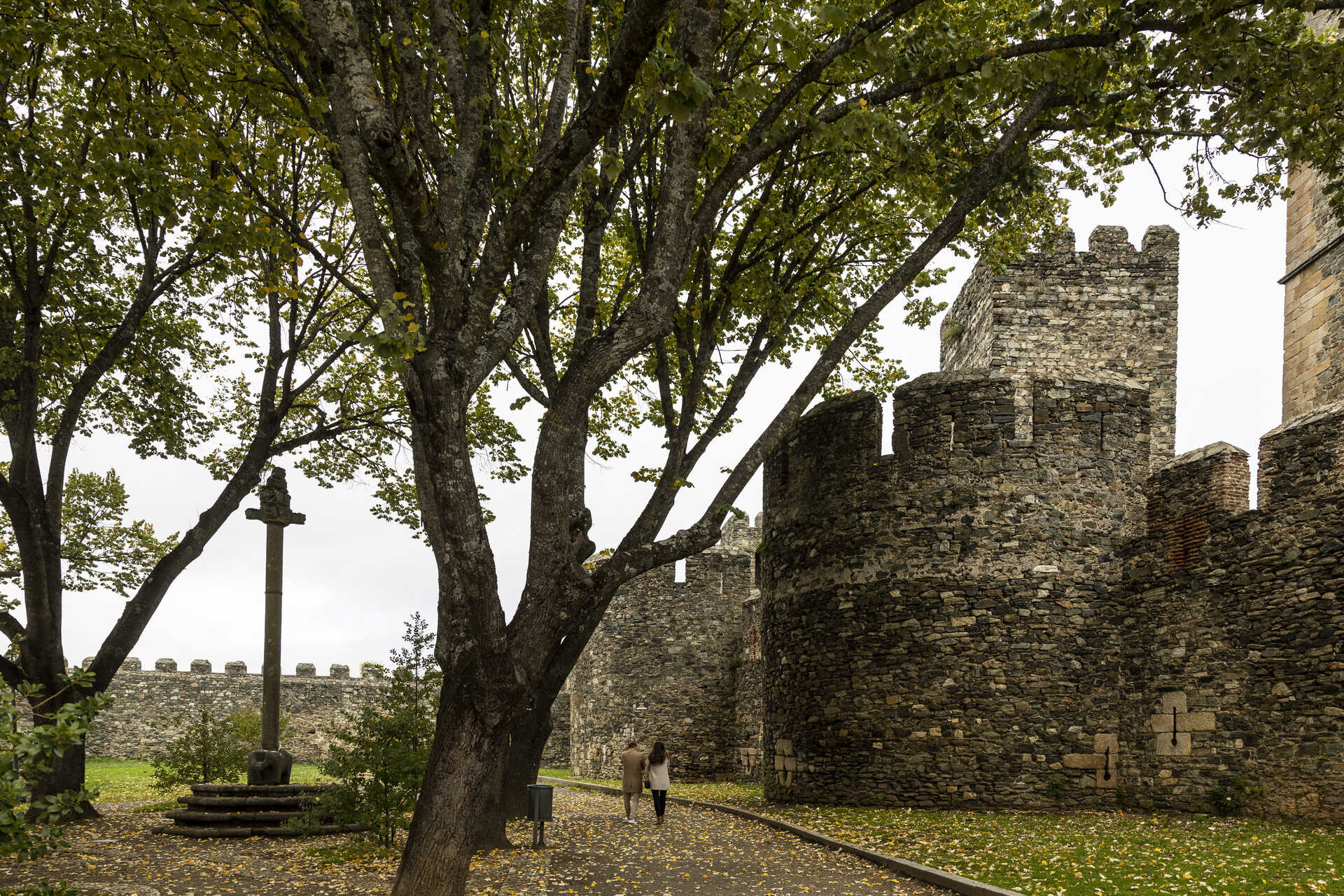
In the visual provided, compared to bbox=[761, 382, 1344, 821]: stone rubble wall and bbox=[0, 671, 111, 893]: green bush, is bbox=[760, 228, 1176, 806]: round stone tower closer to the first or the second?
bbox=[761, 382, 1344, 821]: stone rubble wall

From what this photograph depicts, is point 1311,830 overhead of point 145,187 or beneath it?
beneath

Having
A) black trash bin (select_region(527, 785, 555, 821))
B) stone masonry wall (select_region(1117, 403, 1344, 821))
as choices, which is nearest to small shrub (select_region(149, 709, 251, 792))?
black trash bin (select_region(527, 785, 555, 821))

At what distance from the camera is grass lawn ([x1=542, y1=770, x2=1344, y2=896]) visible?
7664 millimetres

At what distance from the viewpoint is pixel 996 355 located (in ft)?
61.8

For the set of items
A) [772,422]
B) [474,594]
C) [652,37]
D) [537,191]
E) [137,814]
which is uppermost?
[652,37]

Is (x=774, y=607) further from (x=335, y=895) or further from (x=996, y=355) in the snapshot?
(x=335, y=895)

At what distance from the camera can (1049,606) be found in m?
13.4

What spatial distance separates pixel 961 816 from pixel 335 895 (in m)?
7.82

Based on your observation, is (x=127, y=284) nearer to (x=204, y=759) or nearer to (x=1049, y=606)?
(x=204, y=759)

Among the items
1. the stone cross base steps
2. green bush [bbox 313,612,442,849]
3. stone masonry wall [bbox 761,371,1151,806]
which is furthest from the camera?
stone masonry wall [bbox 761,371,1151,806]

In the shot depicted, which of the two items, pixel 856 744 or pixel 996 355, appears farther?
pixel 996 355

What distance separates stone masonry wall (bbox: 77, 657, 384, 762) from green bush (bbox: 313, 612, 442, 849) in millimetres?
22119

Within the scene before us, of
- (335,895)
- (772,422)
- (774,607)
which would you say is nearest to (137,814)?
(335,895)

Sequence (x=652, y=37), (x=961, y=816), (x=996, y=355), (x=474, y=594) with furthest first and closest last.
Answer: (x=996, y=355)
(x=961, y=816)
(x=474, y=594)
(x=652, y=37)
